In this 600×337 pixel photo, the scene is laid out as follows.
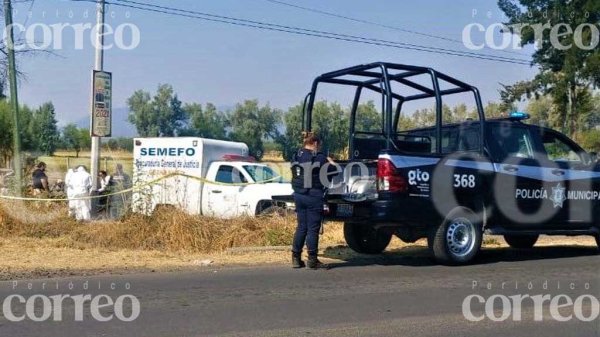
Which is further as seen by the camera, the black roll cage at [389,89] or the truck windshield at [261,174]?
the truck windshield at [261,174]

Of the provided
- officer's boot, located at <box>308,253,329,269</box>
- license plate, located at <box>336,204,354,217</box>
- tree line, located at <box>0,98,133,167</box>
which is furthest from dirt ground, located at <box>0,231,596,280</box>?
tree line, located at <box>0,98,133,167</box>

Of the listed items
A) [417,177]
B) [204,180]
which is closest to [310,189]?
[417,177]

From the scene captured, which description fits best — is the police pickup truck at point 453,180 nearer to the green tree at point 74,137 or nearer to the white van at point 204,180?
the white van at point 204,180

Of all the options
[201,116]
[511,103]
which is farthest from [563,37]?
[201,116]

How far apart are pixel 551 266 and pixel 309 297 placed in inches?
170

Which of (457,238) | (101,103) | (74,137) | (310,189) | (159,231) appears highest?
(101,103)

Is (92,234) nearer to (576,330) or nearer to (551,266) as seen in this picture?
(551,266)

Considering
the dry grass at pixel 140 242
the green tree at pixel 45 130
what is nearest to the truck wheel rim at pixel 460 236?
the dry grass at pixel 140 242

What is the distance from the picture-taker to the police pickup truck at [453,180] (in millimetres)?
9516

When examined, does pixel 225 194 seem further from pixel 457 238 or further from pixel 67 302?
pixel 67 302

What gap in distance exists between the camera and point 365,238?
11.2 metres

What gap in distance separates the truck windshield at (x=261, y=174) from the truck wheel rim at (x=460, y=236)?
23.0 ft

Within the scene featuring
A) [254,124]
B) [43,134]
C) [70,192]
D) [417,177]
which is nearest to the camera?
[417,177]

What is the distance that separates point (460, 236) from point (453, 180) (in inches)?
32.9
